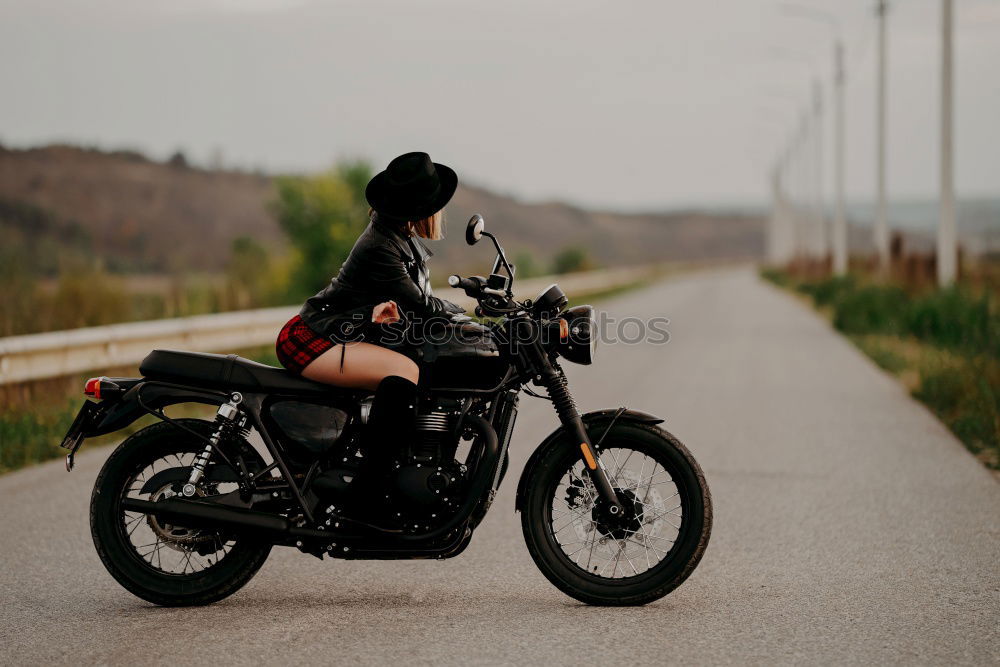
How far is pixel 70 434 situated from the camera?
5836mm

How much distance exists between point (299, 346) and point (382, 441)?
1.77 feet

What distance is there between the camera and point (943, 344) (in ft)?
61.4

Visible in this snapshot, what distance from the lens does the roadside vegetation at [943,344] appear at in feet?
38.1

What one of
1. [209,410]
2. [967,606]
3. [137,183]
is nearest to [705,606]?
[967,606]

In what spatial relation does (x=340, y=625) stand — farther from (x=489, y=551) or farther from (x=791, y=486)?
(x=791, y=486)

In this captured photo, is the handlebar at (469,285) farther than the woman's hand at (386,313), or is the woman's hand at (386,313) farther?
the woman's hand at (386,313)

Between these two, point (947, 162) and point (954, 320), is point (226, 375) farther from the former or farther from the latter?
point (947, 162)

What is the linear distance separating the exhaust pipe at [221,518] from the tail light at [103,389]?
47 centimetres

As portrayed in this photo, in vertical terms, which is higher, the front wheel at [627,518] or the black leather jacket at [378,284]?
the black leather jacket at [378,284]

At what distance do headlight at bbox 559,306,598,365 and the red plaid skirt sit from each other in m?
0.99

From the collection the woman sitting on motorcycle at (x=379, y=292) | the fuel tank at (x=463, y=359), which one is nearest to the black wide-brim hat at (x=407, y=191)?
the woman sitting on motorcycle at (x=379, y=292)

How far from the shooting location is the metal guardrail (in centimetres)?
1127

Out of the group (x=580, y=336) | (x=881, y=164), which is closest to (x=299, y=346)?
(x=580, y=336)

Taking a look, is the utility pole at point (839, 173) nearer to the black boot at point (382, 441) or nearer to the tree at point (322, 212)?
the tree at point (322, 212)
